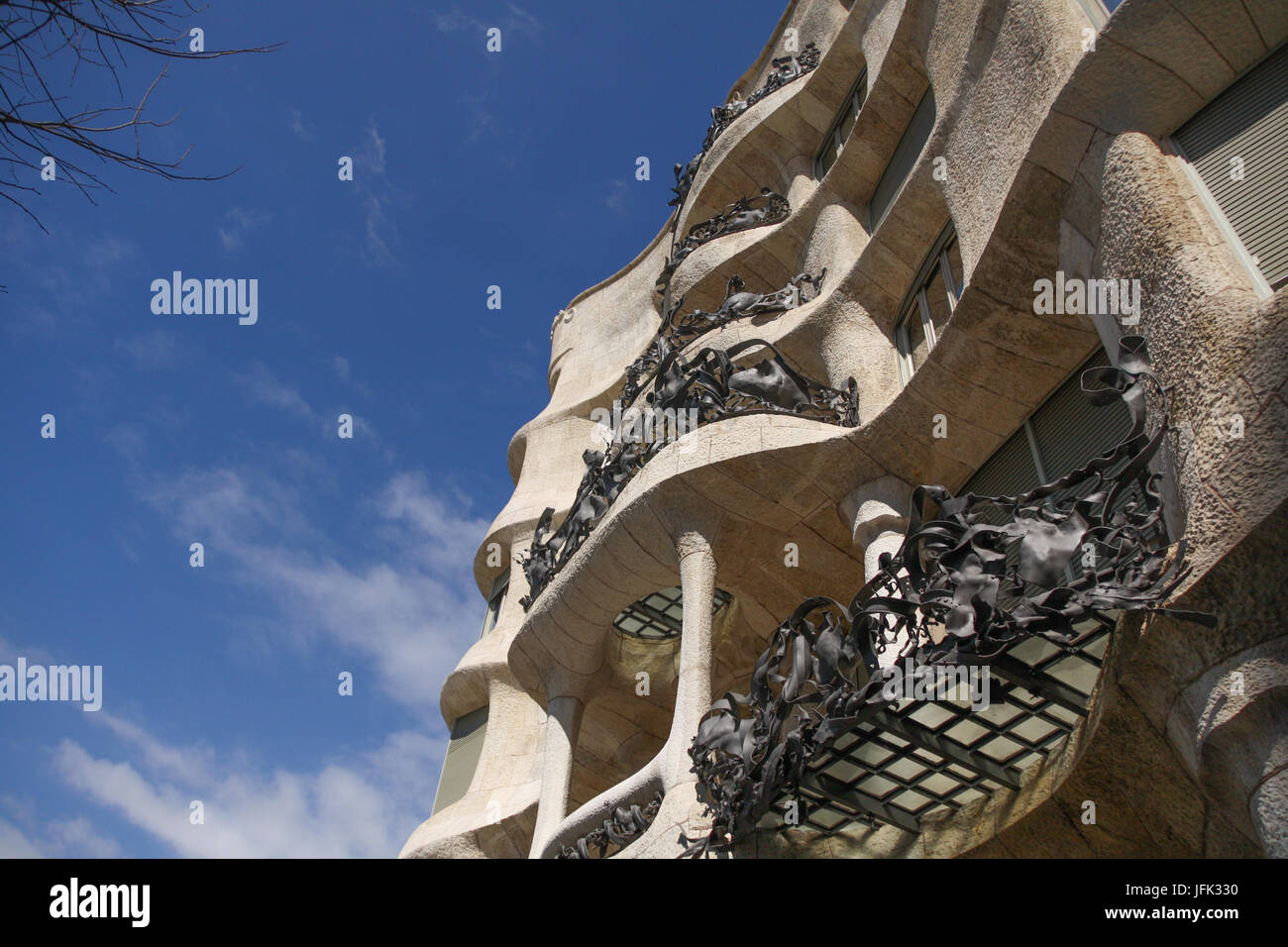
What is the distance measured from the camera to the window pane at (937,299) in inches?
479

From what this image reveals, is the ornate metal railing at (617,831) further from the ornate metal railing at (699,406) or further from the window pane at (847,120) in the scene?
the window pane at (847,120)

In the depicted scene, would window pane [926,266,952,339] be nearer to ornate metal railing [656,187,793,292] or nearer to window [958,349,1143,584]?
window [958,349,1143,584]

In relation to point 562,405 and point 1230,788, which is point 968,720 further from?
point 562,405

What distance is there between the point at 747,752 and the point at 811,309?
23.3 ft

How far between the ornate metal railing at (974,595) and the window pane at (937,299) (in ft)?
15.8

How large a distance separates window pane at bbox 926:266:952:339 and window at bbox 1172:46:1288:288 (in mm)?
4768

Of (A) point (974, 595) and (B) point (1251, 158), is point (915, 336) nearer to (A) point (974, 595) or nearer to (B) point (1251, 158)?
(B) point (1251, 158)

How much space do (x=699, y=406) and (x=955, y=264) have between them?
3342 millimetres

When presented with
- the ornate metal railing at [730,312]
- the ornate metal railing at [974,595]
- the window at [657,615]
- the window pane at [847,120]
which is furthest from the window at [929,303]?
the window pane at [847,120]

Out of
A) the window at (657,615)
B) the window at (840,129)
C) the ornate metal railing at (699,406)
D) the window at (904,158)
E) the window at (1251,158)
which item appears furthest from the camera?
the window at (840,129)

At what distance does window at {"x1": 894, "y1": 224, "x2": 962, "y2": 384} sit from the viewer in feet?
39.5

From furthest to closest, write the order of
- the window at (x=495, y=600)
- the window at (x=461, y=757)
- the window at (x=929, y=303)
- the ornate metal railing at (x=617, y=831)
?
the window at (x=495, y=600)
the window at (x=461, y=757)
the window at (x=929, y=303)
the ornate metal railing at (x=617, y=831)

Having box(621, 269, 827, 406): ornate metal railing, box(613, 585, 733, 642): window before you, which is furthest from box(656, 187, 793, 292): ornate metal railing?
box(613, 585, 733, 642): window
